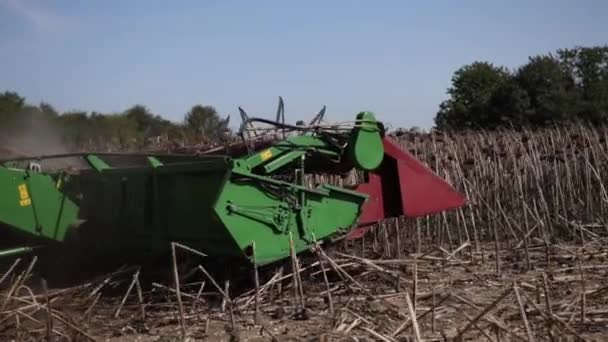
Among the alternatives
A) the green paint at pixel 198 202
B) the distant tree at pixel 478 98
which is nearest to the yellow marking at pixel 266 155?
the green paint at pixel 198 202

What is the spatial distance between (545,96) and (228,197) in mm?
27152

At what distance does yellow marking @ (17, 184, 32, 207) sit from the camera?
6.79m

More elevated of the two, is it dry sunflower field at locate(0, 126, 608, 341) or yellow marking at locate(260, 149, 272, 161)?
yellow marking at locate(260, 149, 272, 161)

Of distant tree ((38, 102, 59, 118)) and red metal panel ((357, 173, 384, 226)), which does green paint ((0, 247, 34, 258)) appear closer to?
red metal panel ((357, 173, 384, 226))

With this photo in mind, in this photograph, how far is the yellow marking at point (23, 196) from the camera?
6.79m

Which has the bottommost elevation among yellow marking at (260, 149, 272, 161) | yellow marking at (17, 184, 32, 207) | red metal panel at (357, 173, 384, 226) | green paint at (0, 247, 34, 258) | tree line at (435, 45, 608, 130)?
green paint at (0, 247, 34, 258)

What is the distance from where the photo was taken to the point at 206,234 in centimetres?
652

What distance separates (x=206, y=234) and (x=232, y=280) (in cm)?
68

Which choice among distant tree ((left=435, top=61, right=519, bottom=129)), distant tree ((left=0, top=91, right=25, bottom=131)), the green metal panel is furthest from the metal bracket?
distant tree ((left=435, top=61, right=519, bottom=129))

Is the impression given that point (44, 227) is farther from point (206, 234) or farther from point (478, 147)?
point (478, 147)

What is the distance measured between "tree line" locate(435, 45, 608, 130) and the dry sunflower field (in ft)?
66.0

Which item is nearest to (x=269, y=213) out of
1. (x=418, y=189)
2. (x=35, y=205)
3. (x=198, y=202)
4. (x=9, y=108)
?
(x=198, y=202)

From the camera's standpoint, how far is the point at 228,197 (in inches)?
244

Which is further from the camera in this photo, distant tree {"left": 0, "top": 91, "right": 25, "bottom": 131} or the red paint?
distant tree {"left": 0, "top": 91, "right": 25, "bottom": 131}
